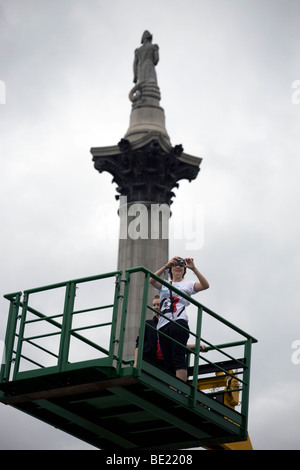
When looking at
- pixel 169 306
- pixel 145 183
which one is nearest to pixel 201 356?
pixel 169 306

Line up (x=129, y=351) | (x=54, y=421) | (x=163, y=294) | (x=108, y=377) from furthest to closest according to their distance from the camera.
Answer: (x=129, y=351) → (x=54, y=421) → (x=163, y=294) → (x=108, y=377)

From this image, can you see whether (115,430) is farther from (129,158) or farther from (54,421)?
(129,158)

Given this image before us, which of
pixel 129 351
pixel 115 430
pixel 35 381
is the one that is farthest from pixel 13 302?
pixel 129 351

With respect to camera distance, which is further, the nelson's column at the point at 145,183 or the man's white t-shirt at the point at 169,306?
the nelson's column at the point at 145,183

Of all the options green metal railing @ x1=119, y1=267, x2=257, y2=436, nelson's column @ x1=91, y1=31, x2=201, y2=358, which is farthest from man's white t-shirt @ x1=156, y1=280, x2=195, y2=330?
nelson's column @ x1=91, y1=31, x2=201, y2=358

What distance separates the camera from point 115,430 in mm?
20094

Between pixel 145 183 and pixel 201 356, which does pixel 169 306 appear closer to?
pixel 201 356

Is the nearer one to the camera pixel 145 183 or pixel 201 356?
pixel 201 356

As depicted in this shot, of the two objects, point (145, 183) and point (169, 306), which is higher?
point (145, 183)

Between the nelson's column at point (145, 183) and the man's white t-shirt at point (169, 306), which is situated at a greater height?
the nelson's column at point (145, 183)

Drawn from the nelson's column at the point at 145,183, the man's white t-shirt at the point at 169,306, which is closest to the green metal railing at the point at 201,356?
the man's white t-shirt at the point at 169,306

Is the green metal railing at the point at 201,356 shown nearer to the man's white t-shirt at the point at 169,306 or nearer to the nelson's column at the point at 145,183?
the man's white t-shirt at the point at 169,306
